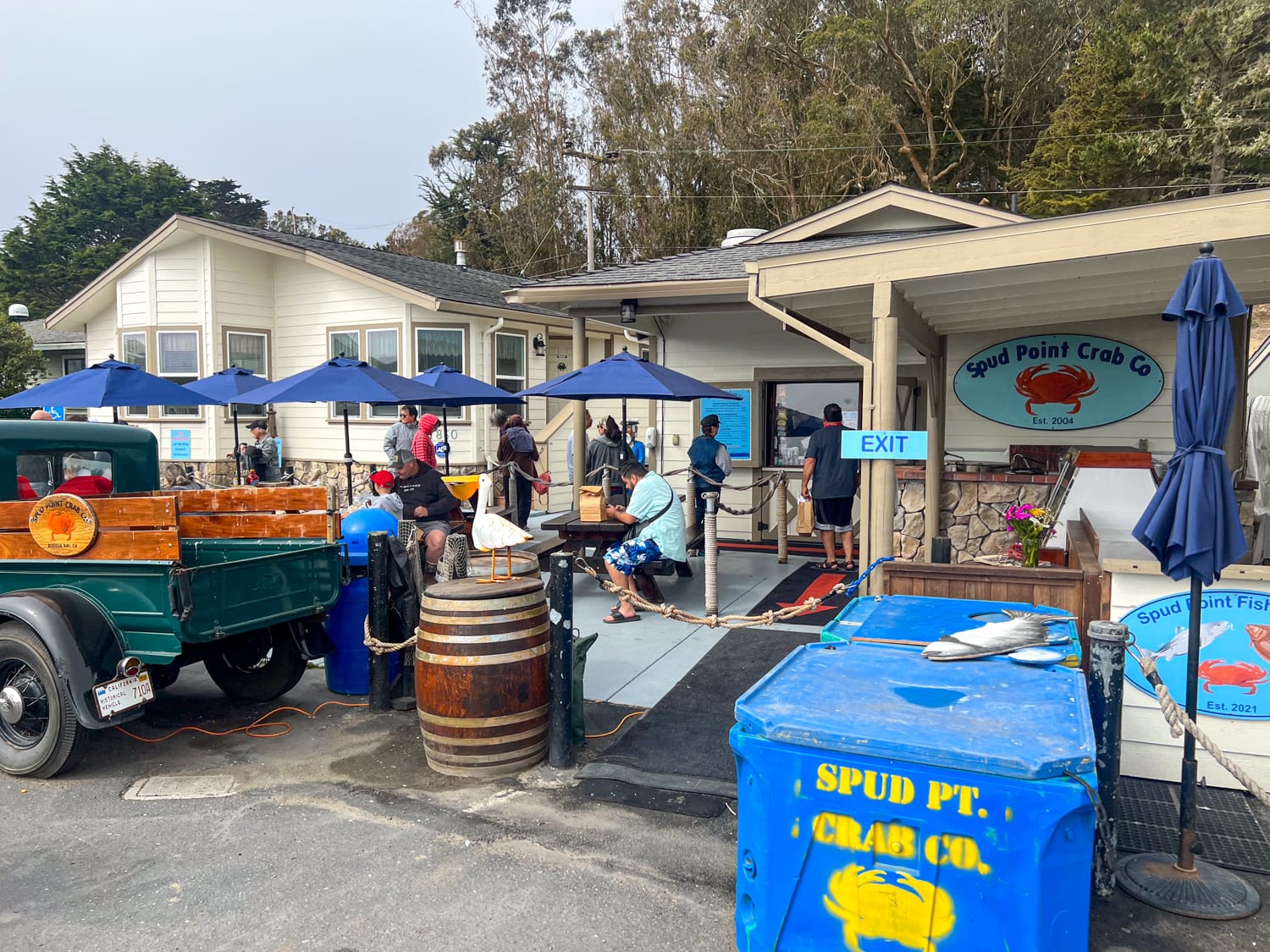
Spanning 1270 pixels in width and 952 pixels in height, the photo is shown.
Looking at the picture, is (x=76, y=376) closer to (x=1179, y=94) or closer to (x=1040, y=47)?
(x=1179, y=94)

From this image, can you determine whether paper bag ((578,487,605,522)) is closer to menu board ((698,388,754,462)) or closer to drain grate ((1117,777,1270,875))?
menu board ((698,388,754,462))

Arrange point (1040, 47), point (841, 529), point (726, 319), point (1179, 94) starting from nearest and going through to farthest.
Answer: point (841, 529)
point (726, 319)
point (1179, 94)
point (1040, 47)

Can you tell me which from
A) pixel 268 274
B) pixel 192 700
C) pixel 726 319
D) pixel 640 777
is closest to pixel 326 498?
pixel 192 700

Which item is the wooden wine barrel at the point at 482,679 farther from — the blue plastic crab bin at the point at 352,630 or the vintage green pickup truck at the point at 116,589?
the blue plastic crab bin at the point at 352,630

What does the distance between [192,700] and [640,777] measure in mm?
3526

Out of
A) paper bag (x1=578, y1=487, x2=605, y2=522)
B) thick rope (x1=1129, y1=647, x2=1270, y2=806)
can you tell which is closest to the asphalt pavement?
thick rope (x1=1129, y1=647, x2=1270, y2=806)

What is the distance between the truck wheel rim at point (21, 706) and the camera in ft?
16.5

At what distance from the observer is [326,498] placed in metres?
6.05

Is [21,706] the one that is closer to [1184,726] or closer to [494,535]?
[494,535]

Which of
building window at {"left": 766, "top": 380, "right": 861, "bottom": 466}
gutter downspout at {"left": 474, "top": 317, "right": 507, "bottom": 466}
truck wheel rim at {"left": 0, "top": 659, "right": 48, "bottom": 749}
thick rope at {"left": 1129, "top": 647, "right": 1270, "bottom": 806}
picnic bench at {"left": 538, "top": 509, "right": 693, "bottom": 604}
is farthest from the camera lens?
gutter downspout at {"left": 474, "top": 317, "right": 507, "bottom": 466}

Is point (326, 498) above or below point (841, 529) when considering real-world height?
above

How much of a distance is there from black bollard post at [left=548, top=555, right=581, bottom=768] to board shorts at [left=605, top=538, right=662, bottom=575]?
2704 millimetres

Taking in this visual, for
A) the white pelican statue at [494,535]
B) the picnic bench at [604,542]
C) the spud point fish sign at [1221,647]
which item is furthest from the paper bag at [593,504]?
the spud point fish sign at [1221,647]

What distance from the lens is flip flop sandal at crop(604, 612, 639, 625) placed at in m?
7.99
